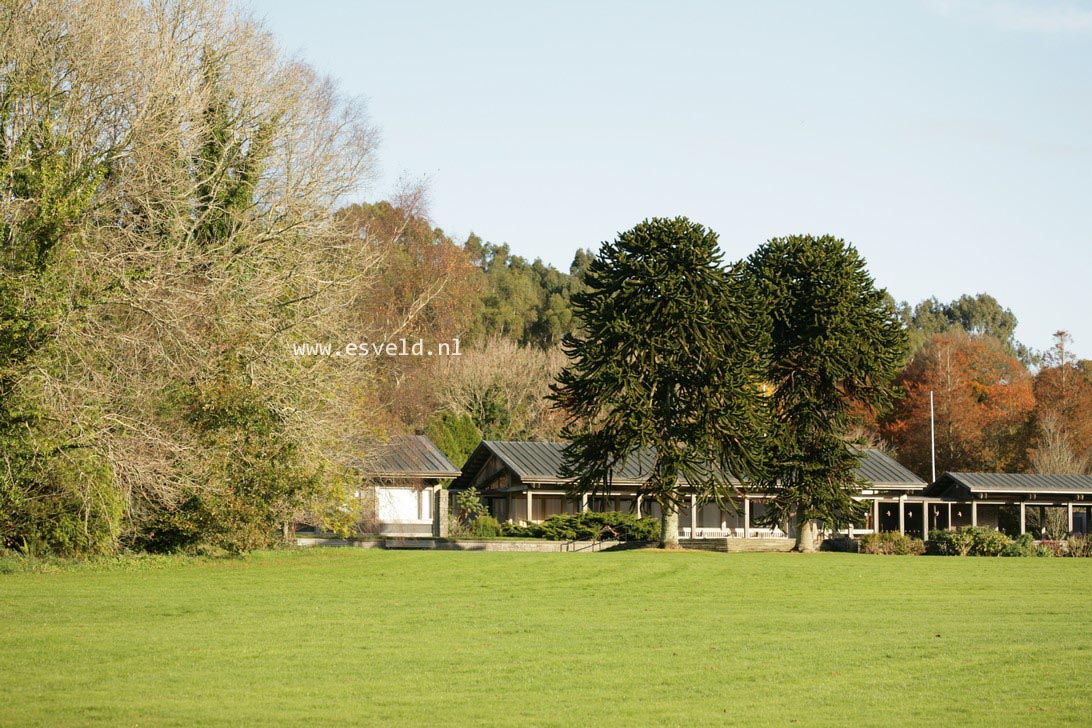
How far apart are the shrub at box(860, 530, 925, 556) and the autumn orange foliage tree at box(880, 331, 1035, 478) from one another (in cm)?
3467

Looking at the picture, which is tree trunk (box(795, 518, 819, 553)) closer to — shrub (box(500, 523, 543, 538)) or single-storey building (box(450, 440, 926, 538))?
single-storey building (box(450, 440, 926, 538))

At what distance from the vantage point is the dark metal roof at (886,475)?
5100 cm

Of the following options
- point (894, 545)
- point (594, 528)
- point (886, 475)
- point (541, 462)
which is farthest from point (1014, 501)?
point (594, 528)

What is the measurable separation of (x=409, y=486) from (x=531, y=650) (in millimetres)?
34575

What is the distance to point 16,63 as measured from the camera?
2469cm

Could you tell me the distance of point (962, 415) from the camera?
73.8m

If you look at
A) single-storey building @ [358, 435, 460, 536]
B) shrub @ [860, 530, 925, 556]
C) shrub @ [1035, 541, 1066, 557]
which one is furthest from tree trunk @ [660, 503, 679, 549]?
shrub @ [1035, 541, 1066, 557]

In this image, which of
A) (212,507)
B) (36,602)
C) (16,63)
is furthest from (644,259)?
(36,602)

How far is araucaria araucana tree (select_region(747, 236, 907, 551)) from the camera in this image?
38.8 meters

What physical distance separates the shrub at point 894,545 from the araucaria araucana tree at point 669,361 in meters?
5.76

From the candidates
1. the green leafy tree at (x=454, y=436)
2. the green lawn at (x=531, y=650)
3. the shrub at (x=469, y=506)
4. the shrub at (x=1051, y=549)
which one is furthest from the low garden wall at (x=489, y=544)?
the green leafy tree at (x=454, y=436)

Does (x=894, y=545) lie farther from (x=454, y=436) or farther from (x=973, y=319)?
(x=973, y=319)

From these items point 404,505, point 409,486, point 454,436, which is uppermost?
point 454,436

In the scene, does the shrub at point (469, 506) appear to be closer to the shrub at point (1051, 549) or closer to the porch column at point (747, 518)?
the porch column at point (747, 518)
